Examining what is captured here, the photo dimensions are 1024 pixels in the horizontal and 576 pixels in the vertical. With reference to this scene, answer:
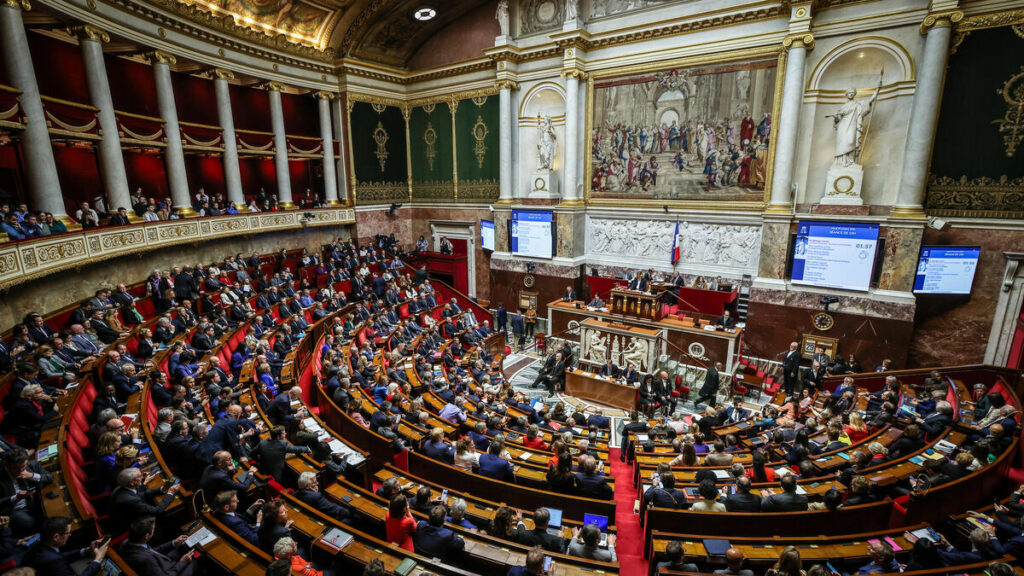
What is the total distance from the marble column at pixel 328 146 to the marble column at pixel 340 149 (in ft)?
0.97

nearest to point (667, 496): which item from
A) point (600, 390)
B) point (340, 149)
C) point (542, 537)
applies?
point (542, 537)

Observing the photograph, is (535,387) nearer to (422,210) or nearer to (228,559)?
(228,559)

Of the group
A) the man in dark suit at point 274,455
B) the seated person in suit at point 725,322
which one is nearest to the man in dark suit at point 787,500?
the man in dark suit at point 274,455

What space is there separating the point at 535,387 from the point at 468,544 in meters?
9.19

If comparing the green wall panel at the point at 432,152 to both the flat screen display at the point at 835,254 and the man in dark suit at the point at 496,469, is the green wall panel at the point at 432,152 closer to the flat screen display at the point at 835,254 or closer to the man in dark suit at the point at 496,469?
the flat screen display at the point at 835,254

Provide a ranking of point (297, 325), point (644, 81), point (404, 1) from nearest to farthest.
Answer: point (297, 325) < point (644, 81) < point (404, 1)

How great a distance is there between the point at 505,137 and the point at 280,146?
9033mm

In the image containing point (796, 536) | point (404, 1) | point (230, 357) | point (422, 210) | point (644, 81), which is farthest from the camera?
point (422, 210)

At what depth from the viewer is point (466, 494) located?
6301 millimetres

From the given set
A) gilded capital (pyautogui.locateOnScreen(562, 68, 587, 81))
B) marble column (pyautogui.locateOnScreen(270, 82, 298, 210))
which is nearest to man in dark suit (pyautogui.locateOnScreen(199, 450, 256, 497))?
marble column (pyautogui.locateOnScreen(270, 82, 298, 210))

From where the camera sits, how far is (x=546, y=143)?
18.8 metres

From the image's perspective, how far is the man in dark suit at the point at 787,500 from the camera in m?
5.67

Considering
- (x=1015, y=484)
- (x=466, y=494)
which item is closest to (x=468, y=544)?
(x=466, y=494)

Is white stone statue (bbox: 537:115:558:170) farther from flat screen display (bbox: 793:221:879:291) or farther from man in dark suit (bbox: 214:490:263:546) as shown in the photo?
man in dark suit (bbox: 214:490:263:546)
